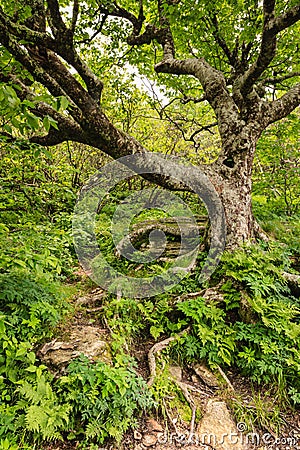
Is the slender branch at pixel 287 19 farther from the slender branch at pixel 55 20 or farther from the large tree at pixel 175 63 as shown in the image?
the slender branch at pixel 55 20

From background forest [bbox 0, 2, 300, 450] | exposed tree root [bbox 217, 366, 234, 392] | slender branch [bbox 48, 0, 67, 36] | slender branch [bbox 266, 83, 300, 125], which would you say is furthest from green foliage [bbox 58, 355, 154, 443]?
slender branch [bbox 266, 83, 300, 125]

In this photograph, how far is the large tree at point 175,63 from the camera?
4.08 m

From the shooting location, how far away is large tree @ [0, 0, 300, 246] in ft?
13.4

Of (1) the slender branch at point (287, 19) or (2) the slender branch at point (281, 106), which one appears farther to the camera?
(2) the slender branch at point (281, 106)

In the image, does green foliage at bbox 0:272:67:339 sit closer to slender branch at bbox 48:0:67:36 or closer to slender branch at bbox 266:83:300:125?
slender branch at bbox 48:0:67:36

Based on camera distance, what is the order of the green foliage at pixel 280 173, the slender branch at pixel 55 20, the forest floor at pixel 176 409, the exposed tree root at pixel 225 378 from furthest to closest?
the green foliage at pixel 280 173 → the slender branch at pixel 55 20 → the exposed tree root at pixel 225 378 → the forest floor at pixel 176 409

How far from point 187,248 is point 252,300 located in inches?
68.7

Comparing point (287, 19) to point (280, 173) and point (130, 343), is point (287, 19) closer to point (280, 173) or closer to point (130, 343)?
point (280, 173)

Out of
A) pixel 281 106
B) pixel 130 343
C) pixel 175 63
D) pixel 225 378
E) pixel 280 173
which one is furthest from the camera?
pixel 280 173

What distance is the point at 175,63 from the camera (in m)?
6.07

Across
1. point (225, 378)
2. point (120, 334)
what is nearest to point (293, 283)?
point (225, 378)

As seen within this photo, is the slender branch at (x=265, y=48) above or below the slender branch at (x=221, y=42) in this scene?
below

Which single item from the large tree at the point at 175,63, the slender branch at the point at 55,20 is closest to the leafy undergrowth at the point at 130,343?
the large tree at the point at 175,63

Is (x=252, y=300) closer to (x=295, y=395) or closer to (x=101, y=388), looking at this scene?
(x=295, y=395)
